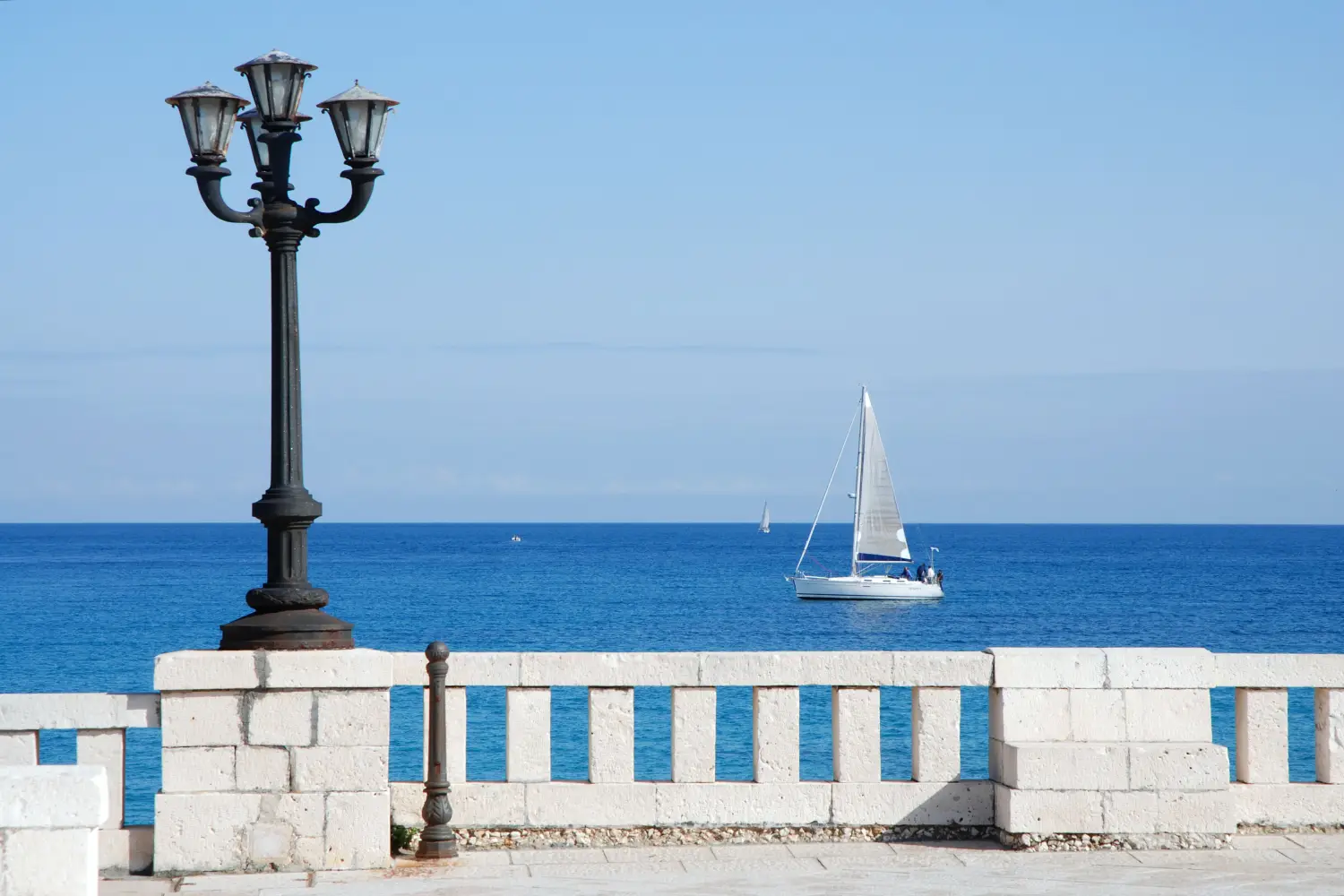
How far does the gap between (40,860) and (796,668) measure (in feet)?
13.9

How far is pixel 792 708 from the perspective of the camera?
8414mm

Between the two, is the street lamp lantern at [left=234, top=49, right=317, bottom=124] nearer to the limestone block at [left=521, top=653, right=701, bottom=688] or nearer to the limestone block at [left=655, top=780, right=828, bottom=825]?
the limestone block at [left=521, top=653, right=701, bottom=688]

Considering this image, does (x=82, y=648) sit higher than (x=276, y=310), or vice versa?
(x=276, y=310)

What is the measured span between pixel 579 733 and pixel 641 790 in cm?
2153

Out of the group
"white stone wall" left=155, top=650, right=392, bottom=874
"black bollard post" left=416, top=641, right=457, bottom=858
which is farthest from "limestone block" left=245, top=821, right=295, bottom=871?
"black bollard post" left=416, top=641, right=457, bottom=858

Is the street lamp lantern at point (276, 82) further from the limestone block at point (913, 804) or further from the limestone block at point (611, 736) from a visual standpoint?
the limestone block at point (913, 804)

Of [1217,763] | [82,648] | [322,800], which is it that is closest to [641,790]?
[322,800]

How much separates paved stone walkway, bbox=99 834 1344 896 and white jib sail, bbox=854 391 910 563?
2199 inches

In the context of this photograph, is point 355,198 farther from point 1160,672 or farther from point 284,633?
point 1160,672

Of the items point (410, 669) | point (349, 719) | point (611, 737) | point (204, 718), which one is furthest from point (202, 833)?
point (611, 737)

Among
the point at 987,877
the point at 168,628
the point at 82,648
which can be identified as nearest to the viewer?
the point at 987,877

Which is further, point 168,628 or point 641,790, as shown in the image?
point 168,628

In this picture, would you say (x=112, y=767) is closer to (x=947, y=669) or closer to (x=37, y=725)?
(x=37, y=725)

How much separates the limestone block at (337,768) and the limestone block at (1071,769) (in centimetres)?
345
